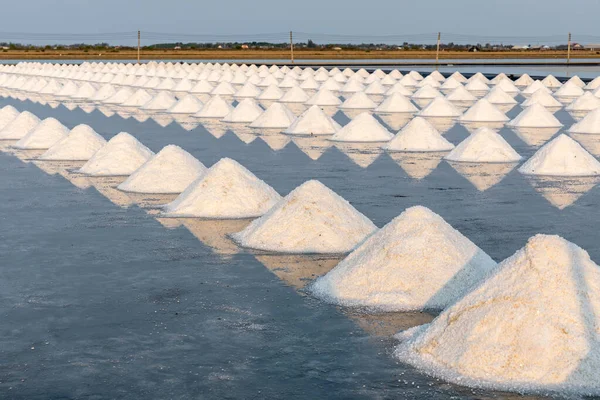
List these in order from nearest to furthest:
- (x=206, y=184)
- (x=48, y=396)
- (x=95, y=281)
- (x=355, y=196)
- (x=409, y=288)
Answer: (x=48, y=396), (x=409, y=288), (x=95, y=281), (x=206, y=184), (x=355, y=196)

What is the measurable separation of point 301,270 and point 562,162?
819 centimetres

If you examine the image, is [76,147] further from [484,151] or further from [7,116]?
[484,151]

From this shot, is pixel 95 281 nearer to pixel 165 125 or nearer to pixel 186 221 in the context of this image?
pixel 186 221

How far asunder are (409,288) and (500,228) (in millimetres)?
3455

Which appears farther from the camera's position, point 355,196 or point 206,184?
point 355,196

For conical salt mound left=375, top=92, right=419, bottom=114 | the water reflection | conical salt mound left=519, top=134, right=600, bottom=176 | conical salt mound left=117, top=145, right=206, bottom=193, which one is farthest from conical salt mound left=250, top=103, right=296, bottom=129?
conical salt mound left=117, top=145, right=206, bottom=193

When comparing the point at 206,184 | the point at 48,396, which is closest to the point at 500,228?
the point at 206,184

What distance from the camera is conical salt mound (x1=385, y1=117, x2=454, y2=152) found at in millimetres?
19672

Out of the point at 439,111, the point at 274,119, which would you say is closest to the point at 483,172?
the point at 274,119

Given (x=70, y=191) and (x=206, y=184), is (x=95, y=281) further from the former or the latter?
(x=70, y=191)

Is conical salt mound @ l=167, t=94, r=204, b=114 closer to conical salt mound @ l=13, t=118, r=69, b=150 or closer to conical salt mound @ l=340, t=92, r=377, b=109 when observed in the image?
conical salt mound @ l=340, t=92, r=377, b=109

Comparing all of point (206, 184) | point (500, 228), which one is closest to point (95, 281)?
point (206, 184)

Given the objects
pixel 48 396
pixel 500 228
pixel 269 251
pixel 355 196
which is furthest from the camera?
pixel 355 196

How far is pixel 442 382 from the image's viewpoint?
6250mm
